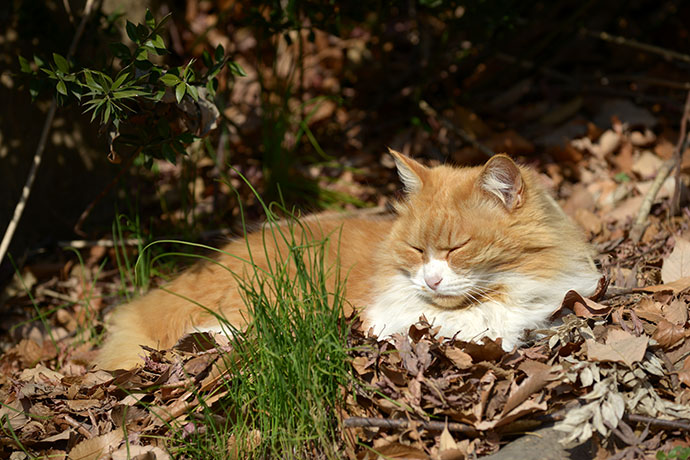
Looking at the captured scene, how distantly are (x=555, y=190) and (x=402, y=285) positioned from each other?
213cm

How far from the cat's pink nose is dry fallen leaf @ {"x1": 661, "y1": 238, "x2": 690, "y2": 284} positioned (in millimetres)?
1242

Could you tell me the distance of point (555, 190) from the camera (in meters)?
4.36

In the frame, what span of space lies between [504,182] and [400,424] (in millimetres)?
1059

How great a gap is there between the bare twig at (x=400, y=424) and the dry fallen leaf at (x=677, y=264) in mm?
1383

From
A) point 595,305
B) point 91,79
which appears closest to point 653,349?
point 595,305

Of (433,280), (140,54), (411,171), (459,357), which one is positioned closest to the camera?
(459,357)

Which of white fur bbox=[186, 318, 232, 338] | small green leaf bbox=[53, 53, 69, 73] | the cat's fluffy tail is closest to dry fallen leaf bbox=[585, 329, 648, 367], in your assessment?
white fur bbox=[186, 318, 232, 338]

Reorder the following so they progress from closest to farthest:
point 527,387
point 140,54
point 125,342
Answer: point 527,387
point 140,54
point 125,342

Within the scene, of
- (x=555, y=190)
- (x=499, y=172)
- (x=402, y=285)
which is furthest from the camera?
(x=555, y=190)

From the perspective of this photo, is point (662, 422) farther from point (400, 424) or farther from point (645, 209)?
point (645, 209)

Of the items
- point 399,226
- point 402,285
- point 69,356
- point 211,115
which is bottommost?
point 69,356

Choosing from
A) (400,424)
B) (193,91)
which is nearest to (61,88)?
(193,91)

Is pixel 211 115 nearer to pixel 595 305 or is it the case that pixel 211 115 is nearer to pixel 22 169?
pixel 22 169

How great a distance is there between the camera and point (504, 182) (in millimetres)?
2494
